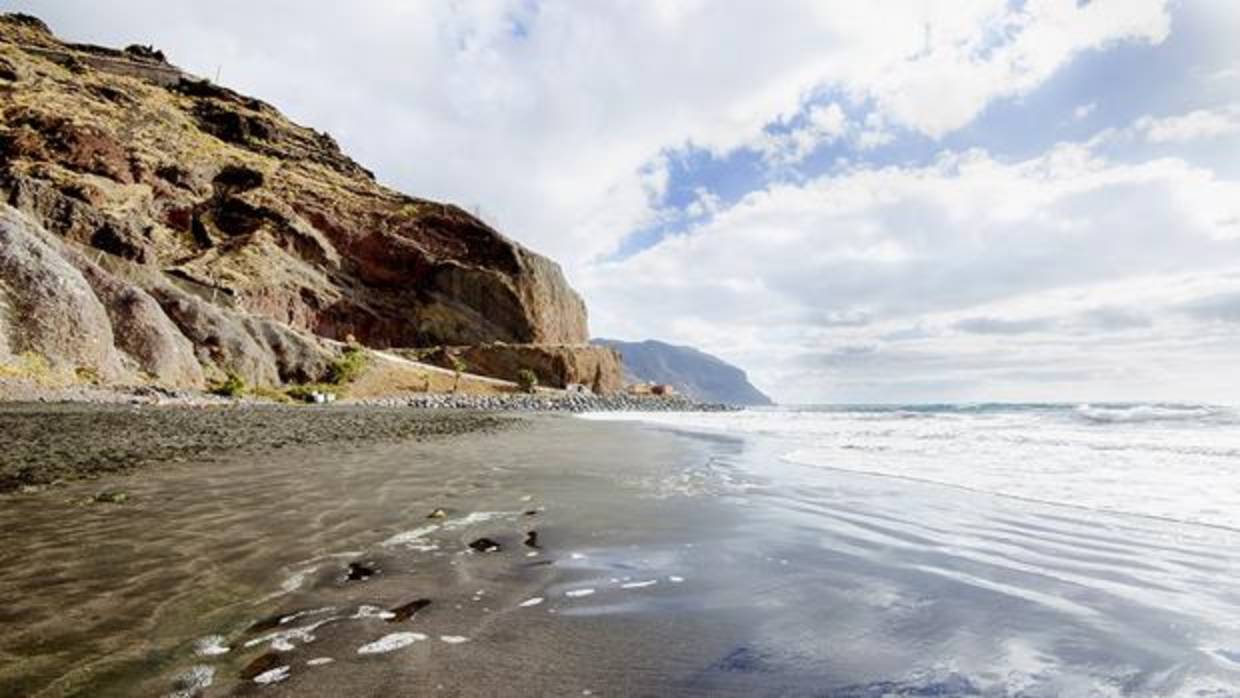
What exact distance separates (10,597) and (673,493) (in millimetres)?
6850

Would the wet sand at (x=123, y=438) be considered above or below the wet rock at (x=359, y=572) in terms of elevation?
below

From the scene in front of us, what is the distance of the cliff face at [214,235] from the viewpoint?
36.8m

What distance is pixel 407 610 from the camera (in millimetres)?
3824

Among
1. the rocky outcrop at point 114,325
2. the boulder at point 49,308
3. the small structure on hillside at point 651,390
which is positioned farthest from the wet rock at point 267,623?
the small structure on hillside at point 651,390

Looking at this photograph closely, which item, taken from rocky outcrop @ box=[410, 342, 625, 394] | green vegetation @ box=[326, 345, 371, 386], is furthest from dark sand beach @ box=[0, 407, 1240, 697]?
rocky outcrop @ box=[410, 342, 625, 394]

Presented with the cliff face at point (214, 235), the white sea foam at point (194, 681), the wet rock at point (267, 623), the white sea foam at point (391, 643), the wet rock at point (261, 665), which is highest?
the cliff face at point (214, 235)

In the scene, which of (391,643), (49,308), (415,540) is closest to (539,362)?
(49,308)

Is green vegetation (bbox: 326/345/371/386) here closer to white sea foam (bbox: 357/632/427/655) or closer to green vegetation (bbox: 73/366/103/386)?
green vegetation (bbox: 73/366/103/386)

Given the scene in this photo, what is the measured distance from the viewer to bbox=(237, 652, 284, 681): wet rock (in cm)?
283

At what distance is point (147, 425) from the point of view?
1647 cm

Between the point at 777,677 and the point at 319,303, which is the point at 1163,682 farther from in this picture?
the point at 319,303

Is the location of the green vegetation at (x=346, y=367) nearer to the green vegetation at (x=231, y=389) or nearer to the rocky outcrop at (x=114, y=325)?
the rocky outcrop at (x=114, y=325)

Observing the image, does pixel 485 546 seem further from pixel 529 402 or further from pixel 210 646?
pixel 529 402

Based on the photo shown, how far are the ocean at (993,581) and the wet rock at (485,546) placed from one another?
1997mm
